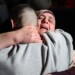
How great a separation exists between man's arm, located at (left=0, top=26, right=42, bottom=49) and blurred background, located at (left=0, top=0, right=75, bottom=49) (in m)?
0.22

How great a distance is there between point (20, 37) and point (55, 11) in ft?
1.70

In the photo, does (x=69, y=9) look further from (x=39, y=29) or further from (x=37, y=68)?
(x=37, y=68)

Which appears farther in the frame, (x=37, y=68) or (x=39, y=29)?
(x=39, y=29)

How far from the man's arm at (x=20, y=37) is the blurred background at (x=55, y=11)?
22cm

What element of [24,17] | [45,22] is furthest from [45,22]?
[24,17]

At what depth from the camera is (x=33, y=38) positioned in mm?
884

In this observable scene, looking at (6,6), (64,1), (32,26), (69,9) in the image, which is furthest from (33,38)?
(64,1)

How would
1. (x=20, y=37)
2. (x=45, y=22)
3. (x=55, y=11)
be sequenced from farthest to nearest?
(x=55, y=11) → (x=45, y=22) → (x=20, y=37)

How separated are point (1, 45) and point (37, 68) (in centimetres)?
16

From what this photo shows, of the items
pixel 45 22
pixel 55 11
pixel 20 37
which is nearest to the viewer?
pixel 20 37

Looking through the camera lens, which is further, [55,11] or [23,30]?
[55,11]

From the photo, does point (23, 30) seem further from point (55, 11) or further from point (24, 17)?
point (55, 11)

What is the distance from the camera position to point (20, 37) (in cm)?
84

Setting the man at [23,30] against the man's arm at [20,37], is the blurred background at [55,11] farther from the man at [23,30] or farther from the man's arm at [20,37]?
the man's arm at [20,37]
